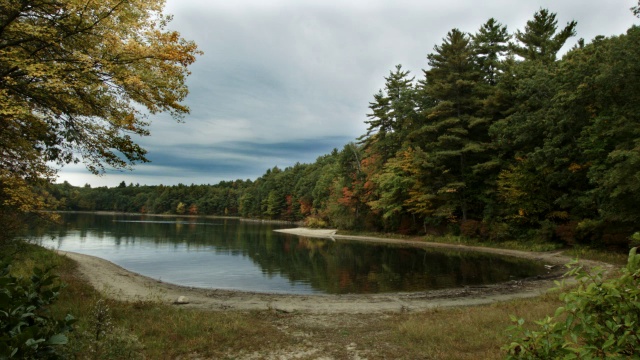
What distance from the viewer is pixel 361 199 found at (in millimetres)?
55844

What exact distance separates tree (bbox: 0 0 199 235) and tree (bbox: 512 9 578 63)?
129 feet

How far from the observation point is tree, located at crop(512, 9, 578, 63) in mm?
37316

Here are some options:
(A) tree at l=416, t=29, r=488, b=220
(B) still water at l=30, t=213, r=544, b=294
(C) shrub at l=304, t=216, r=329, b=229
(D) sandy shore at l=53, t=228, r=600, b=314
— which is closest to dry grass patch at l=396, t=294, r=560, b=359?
(D) sandy shore at l=53, t=228, r=600, b=314

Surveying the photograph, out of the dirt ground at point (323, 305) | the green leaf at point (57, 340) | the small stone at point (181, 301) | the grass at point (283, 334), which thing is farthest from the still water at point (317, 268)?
the green leaf at point (57, 340)

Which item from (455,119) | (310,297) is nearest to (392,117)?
(455,119)

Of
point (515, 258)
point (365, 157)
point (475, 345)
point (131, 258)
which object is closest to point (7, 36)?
point (475, 345)

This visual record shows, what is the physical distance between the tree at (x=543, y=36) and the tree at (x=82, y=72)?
39.2 metres

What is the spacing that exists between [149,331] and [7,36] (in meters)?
7.90

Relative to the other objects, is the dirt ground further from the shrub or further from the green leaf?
the shrub

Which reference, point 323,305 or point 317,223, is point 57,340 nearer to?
point 323,305

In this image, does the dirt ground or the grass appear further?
the dirt ground

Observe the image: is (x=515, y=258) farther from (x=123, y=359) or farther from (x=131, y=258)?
(x=131, y=258)

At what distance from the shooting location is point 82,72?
844 centimetres

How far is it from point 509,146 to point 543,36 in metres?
14.0
